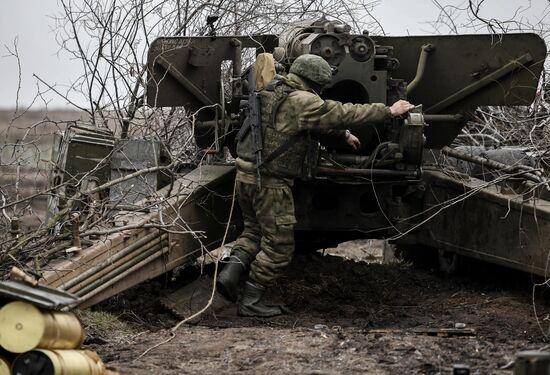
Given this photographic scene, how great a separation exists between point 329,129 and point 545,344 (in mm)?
2250

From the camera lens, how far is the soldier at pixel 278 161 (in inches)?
356

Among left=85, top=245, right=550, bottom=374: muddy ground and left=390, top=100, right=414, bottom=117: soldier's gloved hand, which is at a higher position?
left=390, top=100, right=414, bottom=117: soldier's gloved hand

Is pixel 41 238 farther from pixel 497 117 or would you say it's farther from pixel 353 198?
pixel 497 117

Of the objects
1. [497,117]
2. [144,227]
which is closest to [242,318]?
[144,227]

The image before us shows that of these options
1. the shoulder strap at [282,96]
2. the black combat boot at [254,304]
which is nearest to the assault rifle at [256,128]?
the shoulder strap at [282,96]

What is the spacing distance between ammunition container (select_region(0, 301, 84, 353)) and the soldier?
10.2 ft

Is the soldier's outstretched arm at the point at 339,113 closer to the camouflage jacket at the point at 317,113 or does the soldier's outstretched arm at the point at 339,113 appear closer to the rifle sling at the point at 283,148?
the camouflage jacket at the point at 317,113

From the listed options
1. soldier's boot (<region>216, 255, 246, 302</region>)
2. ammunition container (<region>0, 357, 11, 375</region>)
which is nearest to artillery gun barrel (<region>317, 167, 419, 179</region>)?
soldier's boot (<region>216, 255, 246, 302</region>)

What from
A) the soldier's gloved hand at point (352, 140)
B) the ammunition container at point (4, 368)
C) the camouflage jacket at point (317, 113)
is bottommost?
the ammunition container at point (4, 368)

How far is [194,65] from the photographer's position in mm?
10578

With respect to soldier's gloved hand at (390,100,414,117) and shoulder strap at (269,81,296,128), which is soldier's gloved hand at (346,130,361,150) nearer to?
soldier's gloved hand at (390,100,414,117)

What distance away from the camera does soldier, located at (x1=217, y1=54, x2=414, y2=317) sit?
29.6ft

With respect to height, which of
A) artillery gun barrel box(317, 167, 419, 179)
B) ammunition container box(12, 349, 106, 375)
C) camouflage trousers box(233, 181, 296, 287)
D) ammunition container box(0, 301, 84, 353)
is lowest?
ammunition container box(12, 349, 106, 375)

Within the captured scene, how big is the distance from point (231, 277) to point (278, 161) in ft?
3.21
